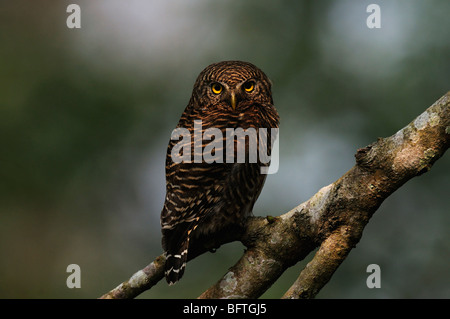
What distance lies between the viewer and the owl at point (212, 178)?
310 centimetres

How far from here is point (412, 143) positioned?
7.53ft

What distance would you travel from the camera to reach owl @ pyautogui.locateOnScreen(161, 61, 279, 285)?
3098 millimetres

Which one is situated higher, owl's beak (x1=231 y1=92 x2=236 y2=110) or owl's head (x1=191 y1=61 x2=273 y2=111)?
owl's head (x1=191 y1=61 x2=273 y2=111)

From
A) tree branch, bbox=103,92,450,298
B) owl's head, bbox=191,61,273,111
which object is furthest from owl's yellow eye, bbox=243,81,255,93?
tree branch, bbox=103,92,450,298

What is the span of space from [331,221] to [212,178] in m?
0.88

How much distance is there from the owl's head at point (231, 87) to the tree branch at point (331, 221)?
87 centimetres

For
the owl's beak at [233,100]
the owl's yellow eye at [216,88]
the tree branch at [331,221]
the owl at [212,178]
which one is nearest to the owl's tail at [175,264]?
the owl at [212,178]

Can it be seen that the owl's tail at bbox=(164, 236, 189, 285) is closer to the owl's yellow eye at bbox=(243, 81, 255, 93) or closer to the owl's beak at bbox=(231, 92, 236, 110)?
the owl's beak at bbox=(231, 92, 236, 110)

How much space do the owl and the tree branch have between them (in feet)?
0.77

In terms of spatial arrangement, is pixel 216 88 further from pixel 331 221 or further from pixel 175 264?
pixel 331 221

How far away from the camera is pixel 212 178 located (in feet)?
10.3

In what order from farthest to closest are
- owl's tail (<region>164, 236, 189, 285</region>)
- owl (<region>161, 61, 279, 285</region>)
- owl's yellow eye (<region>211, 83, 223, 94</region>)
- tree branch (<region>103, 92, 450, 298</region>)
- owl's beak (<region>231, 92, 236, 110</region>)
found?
owl's yellow eye (<region>211, 83, 223, 94</region>) < owl's beak (<region>231, 92, 236, 110</region>) < owl (<region>161, 61, 279, 285</region>) < owl's tail (<region>164, 236, 189, 285</region>) < tree branch (<region>103, 92, 450, 298</region>)
